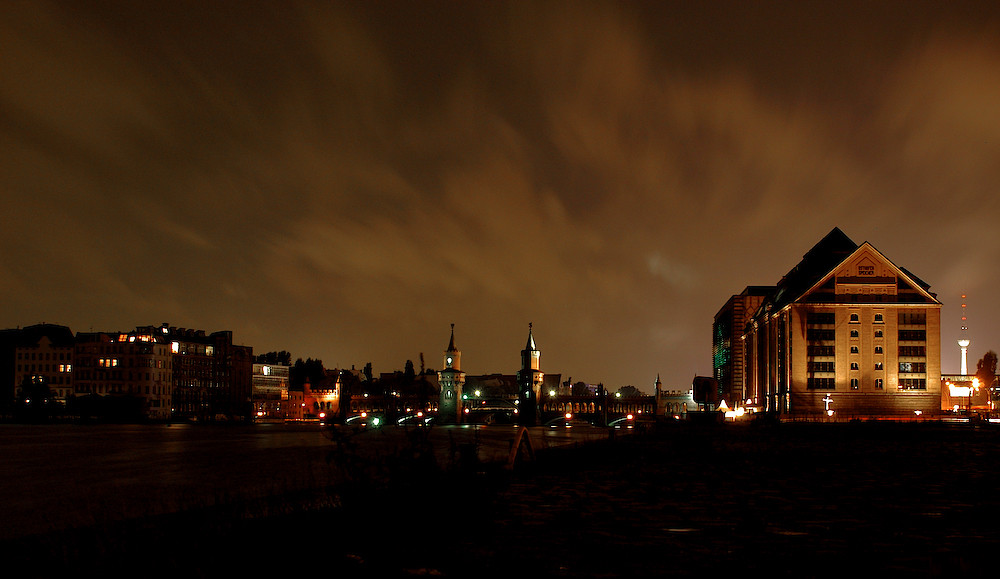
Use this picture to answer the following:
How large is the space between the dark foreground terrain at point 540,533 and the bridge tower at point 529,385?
15036cm

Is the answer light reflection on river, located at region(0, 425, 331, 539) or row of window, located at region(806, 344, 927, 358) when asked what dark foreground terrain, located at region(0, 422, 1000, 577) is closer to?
light reflection on river, located at region(0, 425, 331, 539)

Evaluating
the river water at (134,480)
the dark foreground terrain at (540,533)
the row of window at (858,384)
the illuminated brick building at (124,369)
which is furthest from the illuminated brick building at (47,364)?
the dark foreground terrain at (540,533)

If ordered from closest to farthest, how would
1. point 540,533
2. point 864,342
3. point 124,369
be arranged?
point 540,533
point 864,342
point 124,369

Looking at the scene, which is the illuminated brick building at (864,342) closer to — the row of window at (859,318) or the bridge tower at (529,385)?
the row of window at (859,318)

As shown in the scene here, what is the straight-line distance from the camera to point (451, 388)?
18012 cm

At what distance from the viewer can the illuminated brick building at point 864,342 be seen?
10750 centimetres

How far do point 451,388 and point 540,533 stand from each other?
170 metres

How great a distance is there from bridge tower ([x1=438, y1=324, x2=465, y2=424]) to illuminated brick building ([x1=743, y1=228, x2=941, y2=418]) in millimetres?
84304

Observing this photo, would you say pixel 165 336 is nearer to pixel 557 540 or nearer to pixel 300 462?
pixel 300 462

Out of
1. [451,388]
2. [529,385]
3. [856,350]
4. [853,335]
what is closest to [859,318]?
[853,335]

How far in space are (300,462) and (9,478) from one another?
12.3 meters

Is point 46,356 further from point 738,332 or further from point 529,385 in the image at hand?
point 738,332

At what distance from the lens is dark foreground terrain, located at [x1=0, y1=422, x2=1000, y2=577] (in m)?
8.66

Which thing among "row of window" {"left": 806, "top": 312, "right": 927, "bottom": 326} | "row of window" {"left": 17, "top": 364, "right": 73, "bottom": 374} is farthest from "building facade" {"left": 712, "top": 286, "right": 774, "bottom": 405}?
"row of window" {"left": 17, "top": 364, "right": 73, "bottom": 374}
